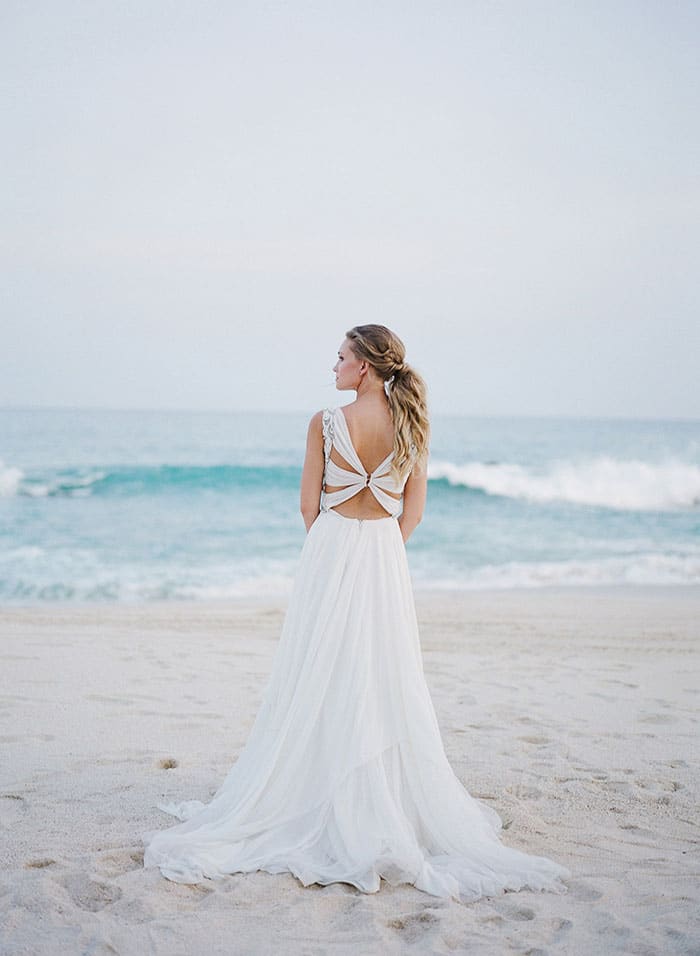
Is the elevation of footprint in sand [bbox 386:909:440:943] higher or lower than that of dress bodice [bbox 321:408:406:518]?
lower

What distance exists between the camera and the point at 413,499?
12.6 ft

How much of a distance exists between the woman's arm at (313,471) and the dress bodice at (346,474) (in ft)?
0.07

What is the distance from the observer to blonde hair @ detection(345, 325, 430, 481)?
3.60 m

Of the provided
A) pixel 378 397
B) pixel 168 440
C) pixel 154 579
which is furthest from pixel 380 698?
pixel 168 440

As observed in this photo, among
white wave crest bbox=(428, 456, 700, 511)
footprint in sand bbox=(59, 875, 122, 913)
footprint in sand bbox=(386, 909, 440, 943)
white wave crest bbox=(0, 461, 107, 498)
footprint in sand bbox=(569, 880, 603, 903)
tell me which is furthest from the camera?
white wave crest bbox=(428, 456, 700, 511)

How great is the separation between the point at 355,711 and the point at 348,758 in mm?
181

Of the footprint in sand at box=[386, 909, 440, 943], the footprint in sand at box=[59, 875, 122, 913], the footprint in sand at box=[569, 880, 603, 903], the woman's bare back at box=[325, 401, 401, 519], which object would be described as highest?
the woman's bare back at box=[325, 401, 401, 519]

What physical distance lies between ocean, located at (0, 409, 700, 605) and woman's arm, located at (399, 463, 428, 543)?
30.1 feet

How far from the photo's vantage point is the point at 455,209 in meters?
20.9

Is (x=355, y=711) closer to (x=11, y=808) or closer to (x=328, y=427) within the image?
(x=328, y=427)

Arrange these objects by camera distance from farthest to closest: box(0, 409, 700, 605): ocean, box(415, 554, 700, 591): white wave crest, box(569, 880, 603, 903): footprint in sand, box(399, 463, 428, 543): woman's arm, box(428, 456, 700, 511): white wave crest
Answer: box(428, 456, 700, 511): white wave crest → box(0, 409, 700, 605): ocean → box(415, 554, 700, 591): white wave crest → box(399, 463, 428, 543): woman's arm → box(569, 880, 603, 903): footprint in sand

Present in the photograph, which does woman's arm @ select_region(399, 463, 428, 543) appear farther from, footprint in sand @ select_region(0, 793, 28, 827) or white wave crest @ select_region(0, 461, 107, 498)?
white wave crest @ select_region(0, 461, 107, 498)

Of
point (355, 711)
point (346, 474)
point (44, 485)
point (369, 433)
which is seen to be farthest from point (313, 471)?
point (44, 485)

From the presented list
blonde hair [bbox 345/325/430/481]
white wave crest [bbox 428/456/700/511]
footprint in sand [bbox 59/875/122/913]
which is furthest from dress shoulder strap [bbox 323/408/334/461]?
white wave crest [bbox 428/456/700/511]
